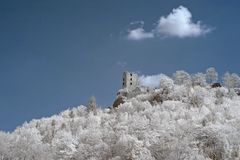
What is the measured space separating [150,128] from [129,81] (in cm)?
5681

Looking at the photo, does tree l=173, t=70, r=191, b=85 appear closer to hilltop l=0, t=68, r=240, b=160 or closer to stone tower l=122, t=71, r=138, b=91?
hilltop l=0, t=68, r=240, b=160

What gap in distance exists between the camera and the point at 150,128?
12194 cm

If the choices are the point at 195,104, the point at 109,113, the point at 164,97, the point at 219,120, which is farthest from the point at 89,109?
the point at 219,120

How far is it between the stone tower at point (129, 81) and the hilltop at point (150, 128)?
258 centimetres

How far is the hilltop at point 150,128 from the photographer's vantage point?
101688mm

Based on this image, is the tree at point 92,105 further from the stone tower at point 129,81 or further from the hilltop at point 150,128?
the stone tower at point 129,81

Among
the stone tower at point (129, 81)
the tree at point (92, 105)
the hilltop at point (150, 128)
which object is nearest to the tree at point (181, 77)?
the hilltop at point (150, 128)

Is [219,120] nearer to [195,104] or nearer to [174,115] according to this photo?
[174,115]

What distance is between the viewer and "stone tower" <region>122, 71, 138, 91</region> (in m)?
177

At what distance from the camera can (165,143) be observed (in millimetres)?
104000

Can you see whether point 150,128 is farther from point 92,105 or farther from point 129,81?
point 129,81

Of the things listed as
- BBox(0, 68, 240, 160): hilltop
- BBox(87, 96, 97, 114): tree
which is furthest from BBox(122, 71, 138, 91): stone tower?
BBox(87, 96, 97, 114): tree

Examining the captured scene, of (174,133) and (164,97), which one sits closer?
(174,133)

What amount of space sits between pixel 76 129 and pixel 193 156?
5097 centimetres
